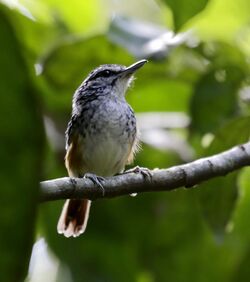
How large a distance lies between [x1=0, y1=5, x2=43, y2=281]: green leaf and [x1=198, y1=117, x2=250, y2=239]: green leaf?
2029mm

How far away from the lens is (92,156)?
4.15m

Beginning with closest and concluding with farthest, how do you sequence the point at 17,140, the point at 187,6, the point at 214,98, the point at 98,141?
the point at 17,140
the point at 187,6
the point at 214,98
the point at 98,141

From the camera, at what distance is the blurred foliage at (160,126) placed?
3215 mm

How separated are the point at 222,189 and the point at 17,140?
2.18 m

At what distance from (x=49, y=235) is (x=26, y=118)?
2.75 m

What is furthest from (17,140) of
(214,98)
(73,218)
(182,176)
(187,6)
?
(73,218)

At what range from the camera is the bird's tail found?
3.53 meters

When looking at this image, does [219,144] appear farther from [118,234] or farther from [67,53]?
[67,53]

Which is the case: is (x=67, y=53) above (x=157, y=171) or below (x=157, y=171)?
above

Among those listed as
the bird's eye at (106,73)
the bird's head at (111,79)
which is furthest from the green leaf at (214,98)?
the bird's eye at (106,73)

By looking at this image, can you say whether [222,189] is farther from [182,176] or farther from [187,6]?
[187,6]

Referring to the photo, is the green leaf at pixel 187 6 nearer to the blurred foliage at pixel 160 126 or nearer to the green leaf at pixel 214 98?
the blurred foliage at pixel 160 126

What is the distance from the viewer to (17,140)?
66 cm

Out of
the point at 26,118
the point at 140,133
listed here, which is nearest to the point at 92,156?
the point at 140,133
